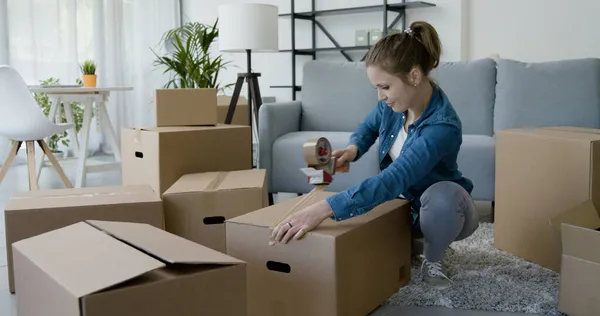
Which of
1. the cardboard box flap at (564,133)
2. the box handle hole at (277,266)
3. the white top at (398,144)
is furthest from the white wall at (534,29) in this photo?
the box handle hole at (277,266)

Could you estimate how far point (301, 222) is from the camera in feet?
4.60

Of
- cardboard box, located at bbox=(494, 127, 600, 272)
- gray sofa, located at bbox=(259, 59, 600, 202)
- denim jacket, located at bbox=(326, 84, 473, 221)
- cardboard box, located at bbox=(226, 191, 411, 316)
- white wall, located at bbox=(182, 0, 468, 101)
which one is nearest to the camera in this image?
cardboard box, located at bbox=(226, 191, 411, 316)

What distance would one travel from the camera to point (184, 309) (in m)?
0.99

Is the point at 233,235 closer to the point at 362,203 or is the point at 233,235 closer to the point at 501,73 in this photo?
the point at 362,203

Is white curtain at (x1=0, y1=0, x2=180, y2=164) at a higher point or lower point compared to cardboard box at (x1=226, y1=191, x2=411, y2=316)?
higher

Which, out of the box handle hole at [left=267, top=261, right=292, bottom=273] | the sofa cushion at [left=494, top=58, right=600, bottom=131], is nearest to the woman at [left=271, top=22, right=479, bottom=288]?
the box handle hole at [left=267, top=261, right=292, bottom=273]

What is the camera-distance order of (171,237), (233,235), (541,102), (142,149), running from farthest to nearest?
(541,102), (142,149), (233,235), (171,237)

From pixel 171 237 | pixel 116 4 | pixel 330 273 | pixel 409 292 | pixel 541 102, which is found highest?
pixel 116 4

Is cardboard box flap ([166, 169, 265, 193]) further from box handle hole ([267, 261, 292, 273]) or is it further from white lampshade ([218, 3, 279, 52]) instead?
white lampshade ([218, 3, 279, 52])

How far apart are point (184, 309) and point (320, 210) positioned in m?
0.51

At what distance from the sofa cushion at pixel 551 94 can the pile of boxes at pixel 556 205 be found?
3.00 ft

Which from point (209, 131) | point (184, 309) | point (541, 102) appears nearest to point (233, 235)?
point (184, 309)

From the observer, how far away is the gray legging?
168 centimetres

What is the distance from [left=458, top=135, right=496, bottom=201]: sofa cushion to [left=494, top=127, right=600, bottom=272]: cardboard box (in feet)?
1.81
